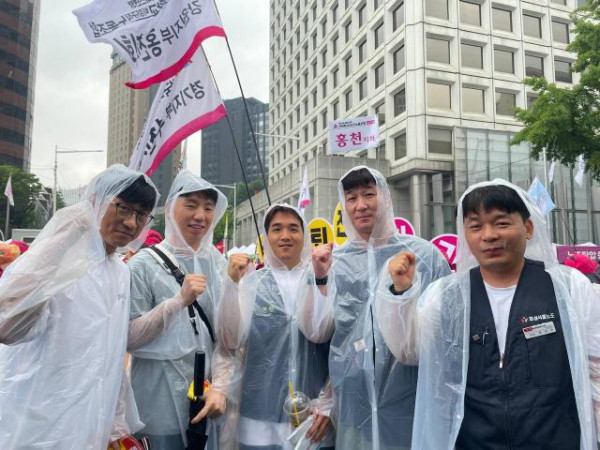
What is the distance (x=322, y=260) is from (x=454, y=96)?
2198 centimetres

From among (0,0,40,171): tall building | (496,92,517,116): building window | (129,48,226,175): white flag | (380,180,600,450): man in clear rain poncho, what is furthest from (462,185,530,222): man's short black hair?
(0,0,40,171): tall building

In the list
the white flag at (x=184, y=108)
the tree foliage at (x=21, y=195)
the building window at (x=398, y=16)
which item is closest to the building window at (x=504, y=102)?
the building window at (x=398, y=16)

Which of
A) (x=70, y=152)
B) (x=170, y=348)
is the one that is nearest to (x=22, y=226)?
(x=70, y=152)

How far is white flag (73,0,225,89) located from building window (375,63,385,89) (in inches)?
871

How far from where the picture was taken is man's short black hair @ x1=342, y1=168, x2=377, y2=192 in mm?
2539

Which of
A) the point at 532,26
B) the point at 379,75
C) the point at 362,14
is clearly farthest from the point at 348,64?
the point at 532,26

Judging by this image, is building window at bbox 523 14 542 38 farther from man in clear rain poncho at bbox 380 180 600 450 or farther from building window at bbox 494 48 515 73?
man in clear rain poncho at bbox 380 180 600 450

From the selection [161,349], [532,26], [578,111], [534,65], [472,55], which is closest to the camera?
[161,349]

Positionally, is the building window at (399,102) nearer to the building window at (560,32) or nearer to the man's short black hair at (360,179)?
the building window at (560,32)

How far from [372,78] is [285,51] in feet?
63.3

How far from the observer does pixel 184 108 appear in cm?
348

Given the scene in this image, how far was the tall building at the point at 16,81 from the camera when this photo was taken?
135 ft

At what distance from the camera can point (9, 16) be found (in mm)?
41750

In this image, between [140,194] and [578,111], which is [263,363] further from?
[578,111]
